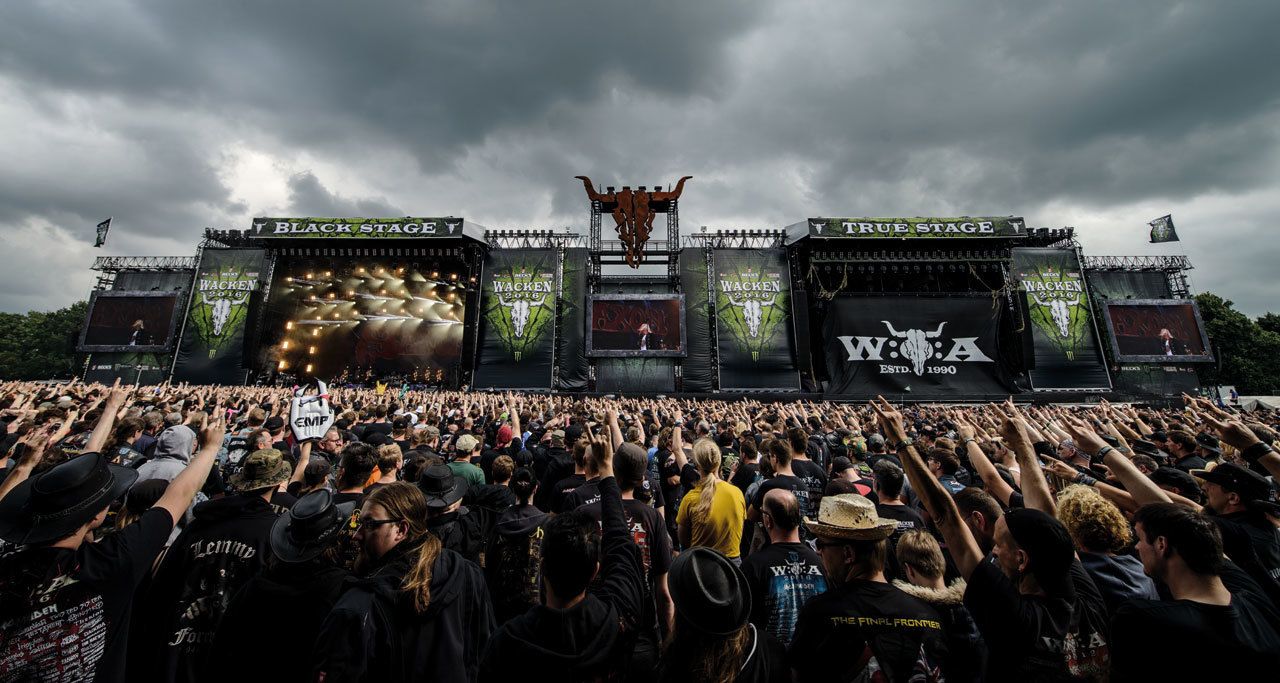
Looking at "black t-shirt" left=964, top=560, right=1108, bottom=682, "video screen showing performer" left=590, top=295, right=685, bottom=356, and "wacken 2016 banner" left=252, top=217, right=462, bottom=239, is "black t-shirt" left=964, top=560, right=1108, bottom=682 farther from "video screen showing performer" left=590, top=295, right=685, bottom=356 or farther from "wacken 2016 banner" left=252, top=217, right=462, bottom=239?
"wacken 2016 banner" left=252, top=217, right=462, bottom=239

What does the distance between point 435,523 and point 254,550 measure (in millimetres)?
897

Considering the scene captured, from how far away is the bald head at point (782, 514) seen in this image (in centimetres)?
269

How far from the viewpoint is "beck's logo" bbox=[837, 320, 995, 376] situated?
26.5m

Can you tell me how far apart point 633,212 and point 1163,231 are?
3260 centimetres

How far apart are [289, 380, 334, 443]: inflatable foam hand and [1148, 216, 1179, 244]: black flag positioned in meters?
42.7

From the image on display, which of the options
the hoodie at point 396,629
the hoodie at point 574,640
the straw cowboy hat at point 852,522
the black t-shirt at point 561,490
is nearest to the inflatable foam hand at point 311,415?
the black t-shirt at point 561,490

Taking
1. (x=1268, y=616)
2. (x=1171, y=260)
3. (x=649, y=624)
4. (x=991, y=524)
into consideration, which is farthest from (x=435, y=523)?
(x=1171, y=260)

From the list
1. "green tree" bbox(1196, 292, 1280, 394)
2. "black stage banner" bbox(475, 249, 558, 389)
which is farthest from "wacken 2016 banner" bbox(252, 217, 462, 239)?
"green tree" bbox(1196, 292, 1280, 394)

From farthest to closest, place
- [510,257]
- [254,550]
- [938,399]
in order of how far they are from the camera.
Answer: [510,257]
[938,399]
[254,550]

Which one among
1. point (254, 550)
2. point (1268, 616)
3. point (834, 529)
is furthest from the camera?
point (254, 550)

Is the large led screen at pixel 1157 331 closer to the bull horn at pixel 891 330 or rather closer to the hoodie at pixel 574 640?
the bull horn at pixel 891 330

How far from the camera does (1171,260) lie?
93.4 ft

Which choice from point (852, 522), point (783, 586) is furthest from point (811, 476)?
point (852, 522)

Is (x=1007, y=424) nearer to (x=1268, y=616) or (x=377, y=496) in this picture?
(x=1268, y=616)
